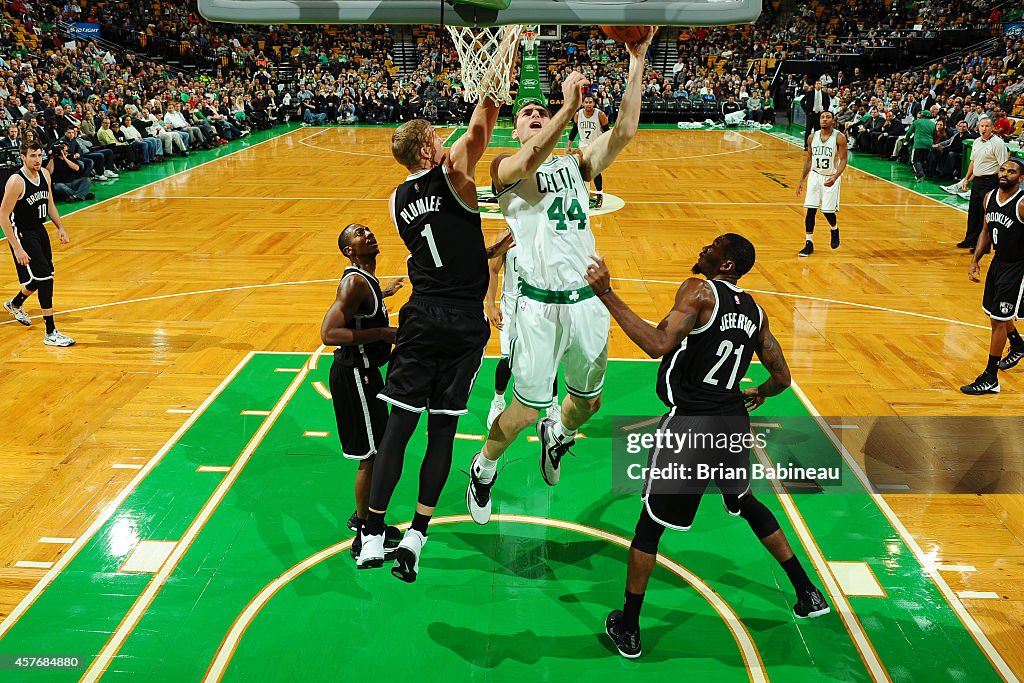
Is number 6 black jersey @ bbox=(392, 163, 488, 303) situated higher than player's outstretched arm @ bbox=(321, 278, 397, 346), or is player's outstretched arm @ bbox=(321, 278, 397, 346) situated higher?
number 6 black jersey @ bbox=(392, 163, 488, 303)

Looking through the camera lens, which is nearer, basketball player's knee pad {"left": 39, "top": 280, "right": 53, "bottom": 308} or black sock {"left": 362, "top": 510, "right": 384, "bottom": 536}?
black sock {"left": 362, "top": 510, "right": 384, "bottom": 536}

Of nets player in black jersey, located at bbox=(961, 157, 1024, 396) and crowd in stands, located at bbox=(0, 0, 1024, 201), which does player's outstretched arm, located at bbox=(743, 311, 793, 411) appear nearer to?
nets player in black jersey, located at bbox=(961, 157, 1024, 396)

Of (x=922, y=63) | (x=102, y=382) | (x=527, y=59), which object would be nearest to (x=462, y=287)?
(x=102, y=382)

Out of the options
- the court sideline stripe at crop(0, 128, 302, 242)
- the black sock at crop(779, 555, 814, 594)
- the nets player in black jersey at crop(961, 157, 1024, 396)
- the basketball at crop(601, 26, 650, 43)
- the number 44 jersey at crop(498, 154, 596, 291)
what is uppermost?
the basketball at crop(601, 26, 650, 43)

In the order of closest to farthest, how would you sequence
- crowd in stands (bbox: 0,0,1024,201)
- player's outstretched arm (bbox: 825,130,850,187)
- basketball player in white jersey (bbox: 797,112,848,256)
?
player's outstretched arm (bbox: 825,130,850,187) < basketball player in white jersey (bbox: 797,112,848,256) < crowd in stands (bbox: 0,0,1024,201)

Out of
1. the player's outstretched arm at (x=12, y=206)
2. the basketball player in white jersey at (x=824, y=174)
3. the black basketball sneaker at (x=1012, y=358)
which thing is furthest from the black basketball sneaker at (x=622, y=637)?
the basketball player in white jersey at (x=824, y=174)

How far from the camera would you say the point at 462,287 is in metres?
4.26

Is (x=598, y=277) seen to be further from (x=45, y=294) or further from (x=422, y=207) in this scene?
(x=45, y=294)

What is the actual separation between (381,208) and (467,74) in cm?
946

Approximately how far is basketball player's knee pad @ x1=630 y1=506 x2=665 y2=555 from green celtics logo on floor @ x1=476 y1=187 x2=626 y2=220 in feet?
29.5

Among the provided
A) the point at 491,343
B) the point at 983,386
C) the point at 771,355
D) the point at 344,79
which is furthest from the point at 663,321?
the point at 344,79

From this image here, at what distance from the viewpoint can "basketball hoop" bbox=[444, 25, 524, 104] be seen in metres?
4.55

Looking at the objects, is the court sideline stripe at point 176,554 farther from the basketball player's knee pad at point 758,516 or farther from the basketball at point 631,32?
the basketball at point 631,32

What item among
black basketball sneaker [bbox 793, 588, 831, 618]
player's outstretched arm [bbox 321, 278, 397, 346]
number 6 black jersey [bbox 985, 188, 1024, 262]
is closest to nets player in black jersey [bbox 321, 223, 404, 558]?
player's outstretched arm [bbox 321, 278, 397, 346]
